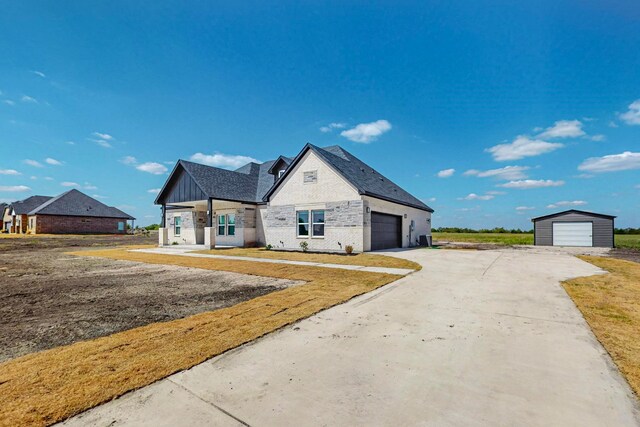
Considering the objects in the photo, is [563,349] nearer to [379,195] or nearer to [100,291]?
[100,291]

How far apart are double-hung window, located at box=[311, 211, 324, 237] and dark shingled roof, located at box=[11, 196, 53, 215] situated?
2197 inches

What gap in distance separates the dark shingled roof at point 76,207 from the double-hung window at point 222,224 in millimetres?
37573

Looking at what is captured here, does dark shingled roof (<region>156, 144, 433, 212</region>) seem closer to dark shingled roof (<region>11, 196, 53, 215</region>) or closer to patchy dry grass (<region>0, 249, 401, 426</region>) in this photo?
patchy dry grass (<region>0, 249, 401, 426</region>)

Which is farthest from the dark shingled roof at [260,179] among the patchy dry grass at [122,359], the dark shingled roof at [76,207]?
the dark shingled roof at [76,207]

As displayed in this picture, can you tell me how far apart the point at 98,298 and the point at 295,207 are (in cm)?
1419

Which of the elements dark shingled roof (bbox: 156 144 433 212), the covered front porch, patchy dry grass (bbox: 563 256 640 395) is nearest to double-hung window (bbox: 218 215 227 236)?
the covered front porch

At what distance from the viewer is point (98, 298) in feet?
23.4

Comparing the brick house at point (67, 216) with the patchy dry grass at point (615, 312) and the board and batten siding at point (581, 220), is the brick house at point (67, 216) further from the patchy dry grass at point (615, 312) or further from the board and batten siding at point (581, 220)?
the board and batten siding at point (581, 220)

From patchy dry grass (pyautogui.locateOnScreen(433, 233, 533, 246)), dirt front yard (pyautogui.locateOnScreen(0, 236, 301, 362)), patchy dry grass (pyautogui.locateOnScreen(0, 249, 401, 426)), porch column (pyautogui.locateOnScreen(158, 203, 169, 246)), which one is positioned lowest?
patchy dry grass (pyautogui.locateOnScreen(433, 233, 533, 246))

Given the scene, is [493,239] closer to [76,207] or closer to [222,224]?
[222,224]

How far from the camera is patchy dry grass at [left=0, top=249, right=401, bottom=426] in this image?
9.27 ft

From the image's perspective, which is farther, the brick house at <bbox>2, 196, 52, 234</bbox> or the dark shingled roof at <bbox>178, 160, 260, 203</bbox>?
the brick house at <bbox>2, 196, 52, 234</bbox>

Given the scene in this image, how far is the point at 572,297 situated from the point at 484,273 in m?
3.58

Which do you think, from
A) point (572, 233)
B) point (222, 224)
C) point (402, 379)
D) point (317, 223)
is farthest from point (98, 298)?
point (572, 233)
